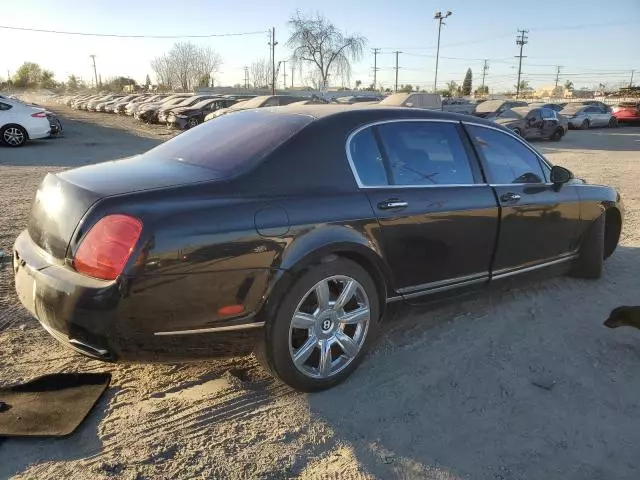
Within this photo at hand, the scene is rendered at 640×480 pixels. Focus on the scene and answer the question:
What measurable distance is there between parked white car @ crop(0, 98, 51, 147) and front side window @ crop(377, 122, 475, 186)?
52.1ft

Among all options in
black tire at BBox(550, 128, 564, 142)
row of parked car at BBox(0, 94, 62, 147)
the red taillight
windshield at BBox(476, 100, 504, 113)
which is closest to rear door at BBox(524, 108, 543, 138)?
black tire at BBox(550, 128, 564, 142)

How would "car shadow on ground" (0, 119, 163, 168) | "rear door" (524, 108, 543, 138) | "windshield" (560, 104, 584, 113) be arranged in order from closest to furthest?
"car shadow on ground" (0, 119, 163, 168)
"rear door" (524, 108, 543, 138)
"windshield" (560, 104, 584, 113)

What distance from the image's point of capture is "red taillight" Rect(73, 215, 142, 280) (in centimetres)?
237

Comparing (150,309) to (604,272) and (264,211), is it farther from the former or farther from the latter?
(604,272)

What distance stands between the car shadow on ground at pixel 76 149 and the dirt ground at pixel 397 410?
10.2m

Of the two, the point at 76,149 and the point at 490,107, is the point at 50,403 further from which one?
the point at 490,107

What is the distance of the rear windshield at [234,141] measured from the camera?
9.64 ft

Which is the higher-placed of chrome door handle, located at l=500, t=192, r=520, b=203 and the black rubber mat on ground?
chrome door handle, located at l=500, t=192, r=520, b=203

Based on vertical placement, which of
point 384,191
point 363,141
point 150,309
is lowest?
point 150,309

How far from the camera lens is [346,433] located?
265 centimetres

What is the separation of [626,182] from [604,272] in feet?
22.8

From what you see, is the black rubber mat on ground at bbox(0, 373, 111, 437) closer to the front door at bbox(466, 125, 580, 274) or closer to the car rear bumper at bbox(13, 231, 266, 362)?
the car rear bumper at bbox(13, 231, 266, 362)

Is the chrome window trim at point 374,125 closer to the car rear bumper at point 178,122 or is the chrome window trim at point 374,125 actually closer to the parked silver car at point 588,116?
the car rear bumper at point 178,122

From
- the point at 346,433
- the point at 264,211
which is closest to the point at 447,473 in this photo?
the point at 346,433
